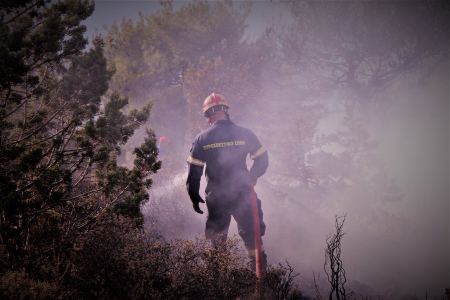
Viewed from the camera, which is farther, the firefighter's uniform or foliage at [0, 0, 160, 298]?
the firefighter's uniform

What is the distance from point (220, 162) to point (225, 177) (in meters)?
0.27

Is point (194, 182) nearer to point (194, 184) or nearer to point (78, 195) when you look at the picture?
point (194, 184)

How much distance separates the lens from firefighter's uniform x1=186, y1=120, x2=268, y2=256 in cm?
461

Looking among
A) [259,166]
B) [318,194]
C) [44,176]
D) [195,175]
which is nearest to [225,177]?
[195,175]

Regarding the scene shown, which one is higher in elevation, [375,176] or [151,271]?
[375,176]

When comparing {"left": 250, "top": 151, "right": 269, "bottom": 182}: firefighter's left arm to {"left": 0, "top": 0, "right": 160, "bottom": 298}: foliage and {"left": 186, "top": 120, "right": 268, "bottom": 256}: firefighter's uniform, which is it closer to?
{"left": 186, "top": 120, "right": 268, "bottom": 256}: firefighter's uniform

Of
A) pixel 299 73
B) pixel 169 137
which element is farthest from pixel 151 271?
pixel 299 73

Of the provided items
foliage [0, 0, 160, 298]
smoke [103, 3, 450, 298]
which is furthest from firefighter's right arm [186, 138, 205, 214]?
smoke [103, 3, 450, 298]

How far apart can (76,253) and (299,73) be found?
15.3 m

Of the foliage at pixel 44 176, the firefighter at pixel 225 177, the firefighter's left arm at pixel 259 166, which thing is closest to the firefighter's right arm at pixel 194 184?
the firefighter at pixel 225 177

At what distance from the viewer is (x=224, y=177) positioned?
15.5 ft

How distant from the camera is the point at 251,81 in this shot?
14164 millimetres

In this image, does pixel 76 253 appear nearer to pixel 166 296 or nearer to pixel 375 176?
pixel 166 296

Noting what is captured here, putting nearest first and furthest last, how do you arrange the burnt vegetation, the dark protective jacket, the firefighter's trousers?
the burnt vegetation, the firefighter's trousers, the dark protective jacket
